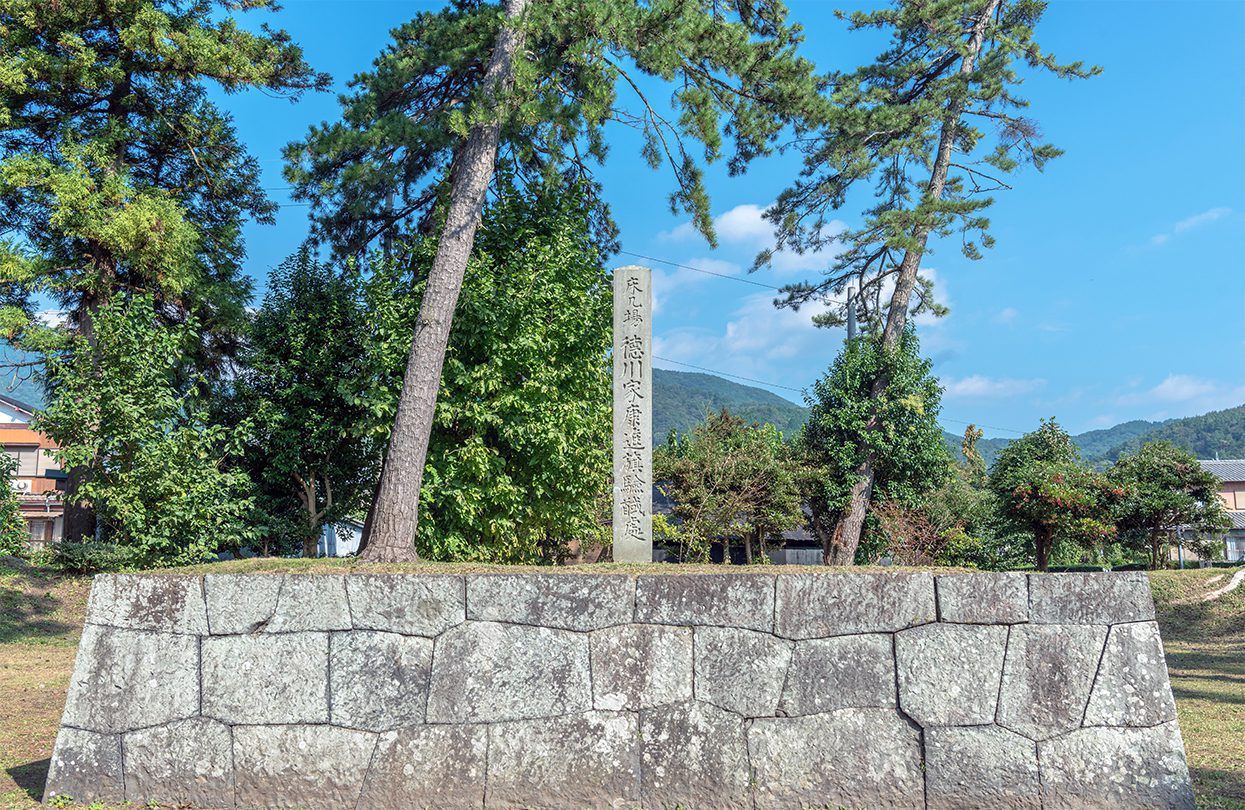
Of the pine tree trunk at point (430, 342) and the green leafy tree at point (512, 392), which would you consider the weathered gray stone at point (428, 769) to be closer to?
the pine tree trunk at point (430, 342)

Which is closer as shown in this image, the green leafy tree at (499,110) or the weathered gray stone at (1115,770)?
the weathered gray stone at (1115,770)

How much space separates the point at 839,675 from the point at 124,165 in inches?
548

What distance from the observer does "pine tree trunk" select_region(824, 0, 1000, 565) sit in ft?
52.9

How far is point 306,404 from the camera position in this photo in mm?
12570

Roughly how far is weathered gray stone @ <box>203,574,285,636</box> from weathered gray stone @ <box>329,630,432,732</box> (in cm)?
41

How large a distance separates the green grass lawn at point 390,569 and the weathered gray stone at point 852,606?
30 cm

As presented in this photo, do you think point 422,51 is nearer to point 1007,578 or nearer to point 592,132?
point 592,132

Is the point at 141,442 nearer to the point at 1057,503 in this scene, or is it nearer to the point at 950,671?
the point at 950,671

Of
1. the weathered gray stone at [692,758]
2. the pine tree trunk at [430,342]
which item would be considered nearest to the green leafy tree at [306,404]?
the pine tree trunk at [430,342]

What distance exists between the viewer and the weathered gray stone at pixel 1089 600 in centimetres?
Answer: 426

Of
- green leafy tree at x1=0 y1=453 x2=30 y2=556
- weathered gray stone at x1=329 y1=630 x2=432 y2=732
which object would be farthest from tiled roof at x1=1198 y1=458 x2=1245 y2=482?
weathered gray stone at x1=329 y1=630 x2=432 y2=732

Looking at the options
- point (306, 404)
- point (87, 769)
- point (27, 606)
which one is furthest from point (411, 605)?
point (27, 606)

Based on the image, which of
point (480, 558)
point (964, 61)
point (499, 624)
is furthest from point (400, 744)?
point (964, 61)

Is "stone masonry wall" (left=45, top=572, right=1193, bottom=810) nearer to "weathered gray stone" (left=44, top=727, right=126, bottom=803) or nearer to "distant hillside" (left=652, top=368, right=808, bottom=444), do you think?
"weathered gray stone" (left=44, top=727, right=126, bottom=803)
